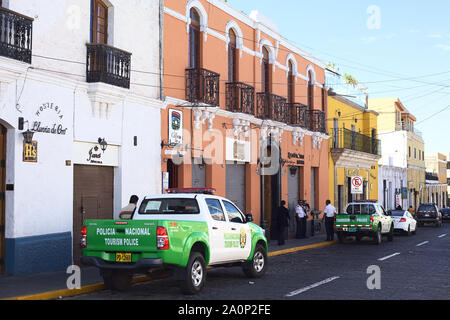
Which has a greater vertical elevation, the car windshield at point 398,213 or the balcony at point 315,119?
the balcony at point 315,119

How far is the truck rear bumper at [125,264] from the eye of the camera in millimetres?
10320

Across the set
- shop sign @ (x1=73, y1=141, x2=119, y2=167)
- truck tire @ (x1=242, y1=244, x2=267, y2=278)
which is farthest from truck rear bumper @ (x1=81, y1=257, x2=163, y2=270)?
shop sign @ (x1=73, y1=141, x2=119, y2=167)

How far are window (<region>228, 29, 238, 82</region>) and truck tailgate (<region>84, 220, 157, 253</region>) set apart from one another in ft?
44.1

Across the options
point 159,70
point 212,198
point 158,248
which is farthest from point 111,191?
point 158,248

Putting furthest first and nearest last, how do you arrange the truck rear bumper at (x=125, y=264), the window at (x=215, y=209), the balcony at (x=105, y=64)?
the balcony at (x=105, y=64), the window at (x=215, y=209), the truck rear bumper at (x=125, y=264)

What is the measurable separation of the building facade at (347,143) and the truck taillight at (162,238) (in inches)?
926

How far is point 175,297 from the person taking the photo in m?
10.6

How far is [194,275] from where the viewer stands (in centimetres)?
1096

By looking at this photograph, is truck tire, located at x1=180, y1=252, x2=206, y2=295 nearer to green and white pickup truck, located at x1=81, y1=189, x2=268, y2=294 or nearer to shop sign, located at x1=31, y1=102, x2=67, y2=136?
green and white pickup truck, located at x1=81, y1=189, x2=268, y2=294

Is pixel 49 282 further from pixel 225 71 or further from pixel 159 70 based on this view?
pixel 225 71

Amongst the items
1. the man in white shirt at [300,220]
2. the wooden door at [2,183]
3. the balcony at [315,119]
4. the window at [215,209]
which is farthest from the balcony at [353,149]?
the wooden door at [2,183]

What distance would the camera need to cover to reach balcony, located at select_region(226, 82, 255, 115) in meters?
22.7

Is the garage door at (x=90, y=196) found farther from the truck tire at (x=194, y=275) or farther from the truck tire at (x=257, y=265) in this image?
the truck tire at (x=194, y=275)

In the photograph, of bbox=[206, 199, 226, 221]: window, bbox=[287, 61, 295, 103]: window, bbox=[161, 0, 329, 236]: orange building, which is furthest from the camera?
bbox=[287, 61, 295, 103]: window
